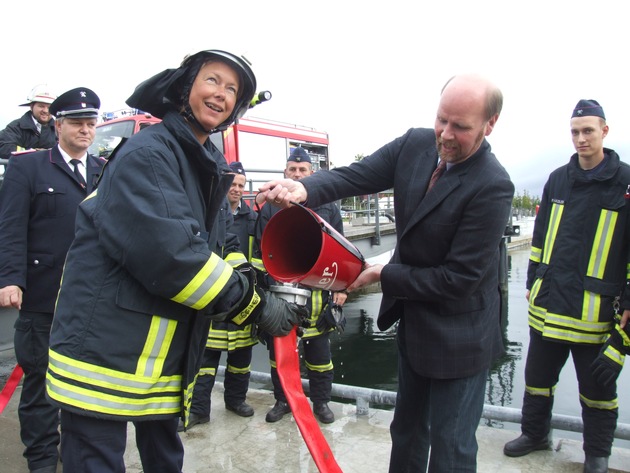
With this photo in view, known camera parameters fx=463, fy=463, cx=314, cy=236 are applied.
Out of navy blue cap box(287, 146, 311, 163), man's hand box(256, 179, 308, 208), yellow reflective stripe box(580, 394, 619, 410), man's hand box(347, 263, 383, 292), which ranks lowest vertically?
yellow reflective stripe box(580, 394, 619, 410)

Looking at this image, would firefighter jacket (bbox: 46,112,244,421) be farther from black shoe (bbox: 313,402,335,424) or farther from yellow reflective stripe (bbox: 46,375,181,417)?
black shoe (bbox: 313,402,335,424)

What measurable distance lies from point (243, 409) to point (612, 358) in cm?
233

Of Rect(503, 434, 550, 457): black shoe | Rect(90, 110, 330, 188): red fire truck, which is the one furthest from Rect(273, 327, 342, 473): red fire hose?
Rect(90, 110, 330, 188): red fire truck

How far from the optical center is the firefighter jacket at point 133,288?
1417 mm

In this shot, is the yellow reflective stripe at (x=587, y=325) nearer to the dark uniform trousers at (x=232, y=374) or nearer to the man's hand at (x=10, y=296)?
the dark uniform trousers at (x=232, y=374)

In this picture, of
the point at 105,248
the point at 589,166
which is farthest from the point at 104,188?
the point at 589,166

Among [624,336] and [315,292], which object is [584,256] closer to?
[624,336]

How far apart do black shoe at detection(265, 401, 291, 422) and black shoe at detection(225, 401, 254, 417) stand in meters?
0.15

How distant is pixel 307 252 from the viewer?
7.04ft

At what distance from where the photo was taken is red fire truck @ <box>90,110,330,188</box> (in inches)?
321

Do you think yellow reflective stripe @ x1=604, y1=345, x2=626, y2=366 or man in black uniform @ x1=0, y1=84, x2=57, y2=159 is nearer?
yellow reflective stripe @ x1=604, y1=345, x2=626, y2=366

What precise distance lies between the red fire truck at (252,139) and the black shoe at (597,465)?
645cm

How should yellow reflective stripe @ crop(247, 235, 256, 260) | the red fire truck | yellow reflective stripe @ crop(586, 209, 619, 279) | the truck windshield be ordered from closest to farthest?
yellow reflective stripe @ crop(586, 209, 619, 279) < yellow reflective stripe @ crop(247, 235, 256, 260) < the truck windshield < the red fire truck

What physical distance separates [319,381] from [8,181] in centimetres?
235
